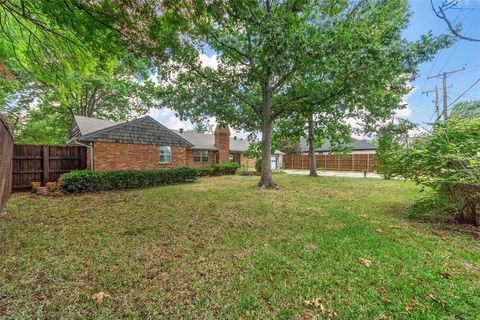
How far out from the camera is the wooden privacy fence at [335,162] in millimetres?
22859

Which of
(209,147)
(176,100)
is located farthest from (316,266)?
(209,147)

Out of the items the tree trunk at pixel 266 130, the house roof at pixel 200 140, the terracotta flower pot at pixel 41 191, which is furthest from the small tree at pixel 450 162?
Answer: the house roof at pixel 200 140

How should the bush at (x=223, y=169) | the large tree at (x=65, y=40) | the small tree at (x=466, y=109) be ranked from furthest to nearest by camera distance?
the bush at (x=223, y=169)
the small tree at (x=466, y=109)
the large tree at (x=65, y=40)

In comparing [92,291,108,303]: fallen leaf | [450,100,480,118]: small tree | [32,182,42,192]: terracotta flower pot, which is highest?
[450,100,480,118]: small tree

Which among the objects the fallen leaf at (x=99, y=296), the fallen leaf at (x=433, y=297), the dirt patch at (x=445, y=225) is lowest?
the fallen leaf at (x=99, y=296)

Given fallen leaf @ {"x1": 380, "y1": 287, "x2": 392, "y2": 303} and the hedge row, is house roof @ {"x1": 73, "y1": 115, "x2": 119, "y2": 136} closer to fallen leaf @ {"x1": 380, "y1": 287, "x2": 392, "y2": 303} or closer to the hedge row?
the hedge row

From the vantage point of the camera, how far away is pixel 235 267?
306 cm

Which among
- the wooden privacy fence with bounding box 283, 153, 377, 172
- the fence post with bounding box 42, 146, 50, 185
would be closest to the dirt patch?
the fence post with bounding box 42, 146, 50, 185

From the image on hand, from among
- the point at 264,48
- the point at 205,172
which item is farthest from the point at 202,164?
the point at 264,48

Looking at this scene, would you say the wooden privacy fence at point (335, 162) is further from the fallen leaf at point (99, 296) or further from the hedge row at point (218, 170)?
the fallen leaf at point (99, 296)

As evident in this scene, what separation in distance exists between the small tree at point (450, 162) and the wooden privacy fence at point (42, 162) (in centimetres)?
1441

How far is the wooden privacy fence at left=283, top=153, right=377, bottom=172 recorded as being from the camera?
22.9 meters

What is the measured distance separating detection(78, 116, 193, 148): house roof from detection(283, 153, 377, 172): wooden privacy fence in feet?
54.2

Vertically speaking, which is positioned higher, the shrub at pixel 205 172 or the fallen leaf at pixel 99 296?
the shrub at pixel 205 172
